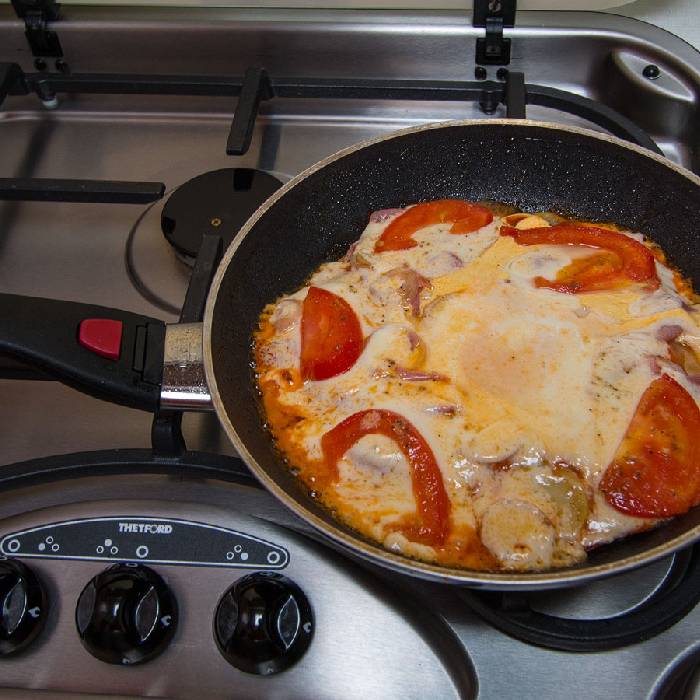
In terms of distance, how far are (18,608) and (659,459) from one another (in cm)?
72

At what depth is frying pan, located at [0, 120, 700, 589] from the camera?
836mm

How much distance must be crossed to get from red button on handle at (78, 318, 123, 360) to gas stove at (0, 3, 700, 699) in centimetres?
11

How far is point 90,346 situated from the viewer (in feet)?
2.82

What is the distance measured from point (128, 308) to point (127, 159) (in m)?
0.37

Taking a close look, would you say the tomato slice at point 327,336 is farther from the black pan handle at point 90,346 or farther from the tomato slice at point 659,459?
the tomato slice at point 659,459

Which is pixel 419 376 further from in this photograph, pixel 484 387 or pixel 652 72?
pixel 652 72

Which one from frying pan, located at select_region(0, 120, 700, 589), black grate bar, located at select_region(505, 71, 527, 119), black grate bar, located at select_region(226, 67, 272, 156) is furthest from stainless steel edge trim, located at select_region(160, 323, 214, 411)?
black grate bar, located at select_region(505, 71, 527, 119)

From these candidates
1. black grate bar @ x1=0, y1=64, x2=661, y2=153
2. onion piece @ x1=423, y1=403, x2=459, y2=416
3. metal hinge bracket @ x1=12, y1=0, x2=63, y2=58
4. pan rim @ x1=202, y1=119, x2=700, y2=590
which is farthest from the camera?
metal hinge bracket @ x1=12, y1=0, x2=63, y2=58

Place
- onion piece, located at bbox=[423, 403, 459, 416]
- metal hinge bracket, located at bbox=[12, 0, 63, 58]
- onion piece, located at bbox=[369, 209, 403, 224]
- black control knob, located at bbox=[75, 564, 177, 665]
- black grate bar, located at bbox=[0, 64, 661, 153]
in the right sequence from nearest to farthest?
black control knob, located at bbox=[75, 564, 177, 665] → onion piece, located at bbox=[423, 403, 459, 416] → onion piece, located at bbox=[369, 209, 403, 224] → black grate bar, located at bbox=[0, 64, 661, 153] → metal hinge bracket, located at bbox=[12, 0, 63, 58]

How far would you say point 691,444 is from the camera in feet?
2.76

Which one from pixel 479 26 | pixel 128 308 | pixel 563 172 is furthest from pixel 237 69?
pixel 563 172

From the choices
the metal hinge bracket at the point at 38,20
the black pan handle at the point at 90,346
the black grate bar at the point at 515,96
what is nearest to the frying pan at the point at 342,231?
the black pan handle at the point at 90,346

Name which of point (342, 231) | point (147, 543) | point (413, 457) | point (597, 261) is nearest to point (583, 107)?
point (597, 261)

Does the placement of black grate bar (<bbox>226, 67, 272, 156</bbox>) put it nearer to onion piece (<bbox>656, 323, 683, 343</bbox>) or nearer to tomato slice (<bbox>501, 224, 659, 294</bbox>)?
tomato slice (<bbox>501, 224, 659, 294</bbox>)
